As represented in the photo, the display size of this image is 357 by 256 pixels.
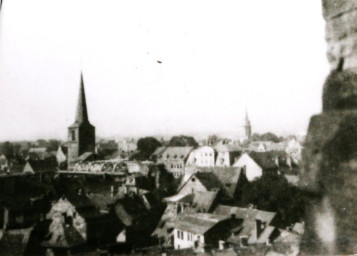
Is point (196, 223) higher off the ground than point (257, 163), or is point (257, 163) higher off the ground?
point (257, 163)

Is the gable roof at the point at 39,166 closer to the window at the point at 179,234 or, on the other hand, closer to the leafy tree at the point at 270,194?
the window at the point at 179,234

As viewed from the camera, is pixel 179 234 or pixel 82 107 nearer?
pixel 82 107

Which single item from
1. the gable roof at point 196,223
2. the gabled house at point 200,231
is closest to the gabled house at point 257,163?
the gabled house at point 200,231

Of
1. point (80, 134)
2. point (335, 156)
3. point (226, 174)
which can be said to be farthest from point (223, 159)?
point (335, 156)

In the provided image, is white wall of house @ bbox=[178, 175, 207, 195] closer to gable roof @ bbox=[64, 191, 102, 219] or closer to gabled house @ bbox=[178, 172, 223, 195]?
gabled house @ bbox=[178, 172, 223, 195]

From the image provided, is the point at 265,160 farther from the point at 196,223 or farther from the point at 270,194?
the point at 196,223

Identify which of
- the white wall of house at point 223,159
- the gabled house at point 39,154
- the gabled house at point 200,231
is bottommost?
the gabled house at point 200,231

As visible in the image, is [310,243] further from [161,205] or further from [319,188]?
[161,205]
